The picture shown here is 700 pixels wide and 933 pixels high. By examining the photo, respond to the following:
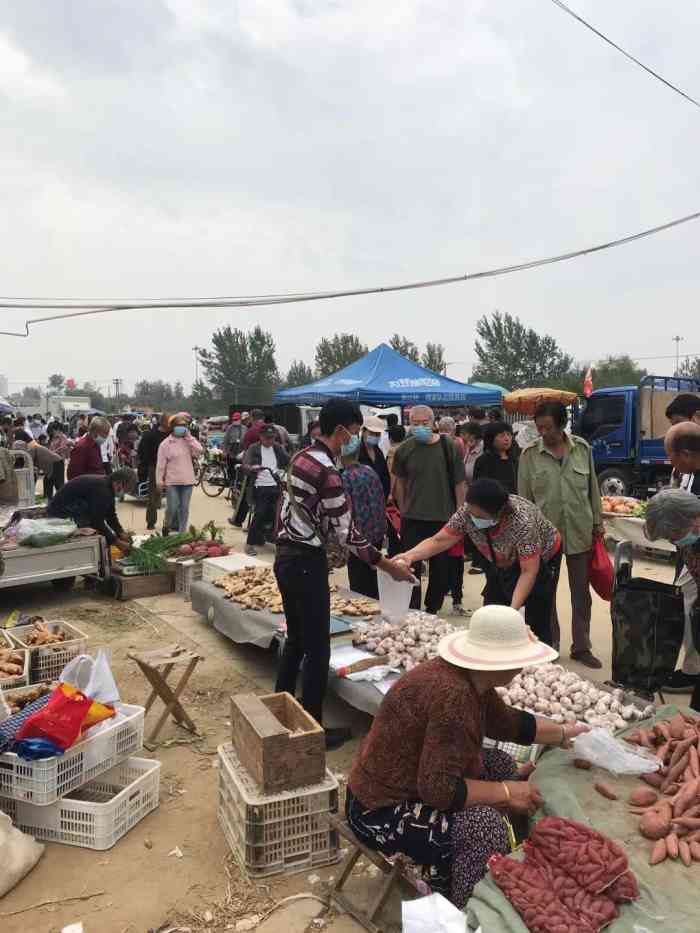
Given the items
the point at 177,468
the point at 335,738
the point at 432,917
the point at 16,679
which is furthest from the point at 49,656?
the point at 177,468

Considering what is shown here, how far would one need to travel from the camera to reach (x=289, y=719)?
11.6ft

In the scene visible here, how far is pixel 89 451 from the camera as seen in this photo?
9125 millimetres

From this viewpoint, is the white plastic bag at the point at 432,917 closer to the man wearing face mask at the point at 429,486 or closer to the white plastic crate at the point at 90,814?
the white plastic crate at the point at 90,814

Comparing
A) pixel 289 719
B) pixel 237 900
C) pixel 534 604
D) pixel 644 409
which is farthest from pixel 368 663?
pixel 644 409

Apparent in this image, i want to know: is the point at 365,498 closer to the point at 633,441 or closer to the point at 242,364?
the point at 633,441

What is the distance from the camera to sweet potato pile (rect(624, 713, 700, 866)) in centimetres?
253

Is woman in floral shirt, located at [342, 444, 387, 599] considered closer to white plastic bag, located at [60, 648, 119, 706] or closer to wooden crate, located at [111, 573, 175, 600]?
white plastic bag, located at [60, 648, 119, 706]

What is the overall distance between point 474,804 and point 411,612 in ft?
8.80

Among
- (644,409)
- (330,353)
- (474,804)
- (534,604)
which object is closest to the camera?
(474,804)

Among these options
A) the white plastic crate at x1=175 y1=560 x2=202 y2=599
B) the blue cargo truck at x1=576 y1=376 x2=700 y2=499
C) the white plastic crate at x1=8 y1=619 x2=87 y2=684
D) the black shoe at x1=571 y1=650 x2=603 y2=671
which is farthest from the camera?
the blue cargo truck at x1=576 y1=376 x2=700 y2=499

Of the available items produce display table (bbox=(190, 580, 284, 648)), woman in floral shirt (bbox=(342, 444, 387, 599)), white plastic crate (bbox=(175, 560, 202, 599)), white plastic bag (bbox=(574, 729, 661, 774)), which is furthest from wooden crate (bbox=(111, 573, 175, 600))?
white plastic bag (bbox=(574, 729, 661, 774))

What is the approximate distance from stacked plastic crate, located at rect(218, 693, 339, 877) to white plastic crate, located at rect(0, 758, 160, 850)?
523 millimetres

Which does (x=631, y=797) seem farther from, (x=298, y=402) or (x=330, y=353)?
(x=330, y=353)

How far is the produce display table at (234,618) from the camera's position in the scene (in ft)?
17.0
